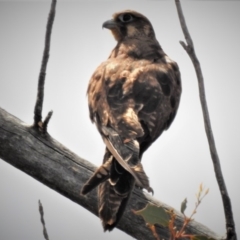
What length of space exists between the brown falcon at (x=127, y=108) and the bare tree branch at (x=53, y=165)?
0.21 m

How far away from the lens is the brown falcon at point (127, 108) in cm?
296

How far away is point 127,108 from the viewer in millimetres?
3584

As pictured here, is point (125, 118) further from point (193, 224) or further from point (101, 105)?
point (193, 224)

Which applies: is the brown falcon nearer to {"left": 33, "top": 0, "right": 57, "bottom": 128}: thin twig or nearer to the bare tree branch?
the bare tree branch

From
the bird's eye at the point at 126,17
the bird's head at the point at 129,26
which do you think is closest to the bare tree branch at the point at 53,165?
the bird's head at the point at 129,26

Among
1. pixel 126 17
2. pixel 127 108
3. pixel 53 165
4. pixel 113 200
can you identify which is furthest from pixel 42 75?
pixel 126 17

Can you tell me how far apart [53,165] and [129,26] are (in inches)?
80.2

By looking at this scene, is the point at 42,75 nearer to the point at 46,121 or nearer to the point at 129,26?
the point at 46,121

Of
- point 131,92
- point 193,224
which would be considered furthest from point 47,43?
point 193,224

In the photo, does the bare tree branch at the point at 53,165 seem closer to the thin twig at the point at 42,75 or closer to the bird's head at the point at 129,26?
the thin twig at the point at 42,75

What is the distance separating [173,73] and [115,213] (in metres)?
1.62

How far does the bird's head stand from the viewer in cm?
499

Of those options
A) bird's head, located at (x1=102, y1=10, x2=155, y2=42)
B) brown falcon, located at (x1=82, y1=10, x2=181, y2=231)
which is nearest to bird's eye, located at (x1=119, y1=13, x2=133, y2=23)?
bird's head, located at (x1=102, y1=10, x2=155, y2=42)

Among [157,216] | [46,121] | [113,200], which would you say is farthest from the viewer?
[46,121]
